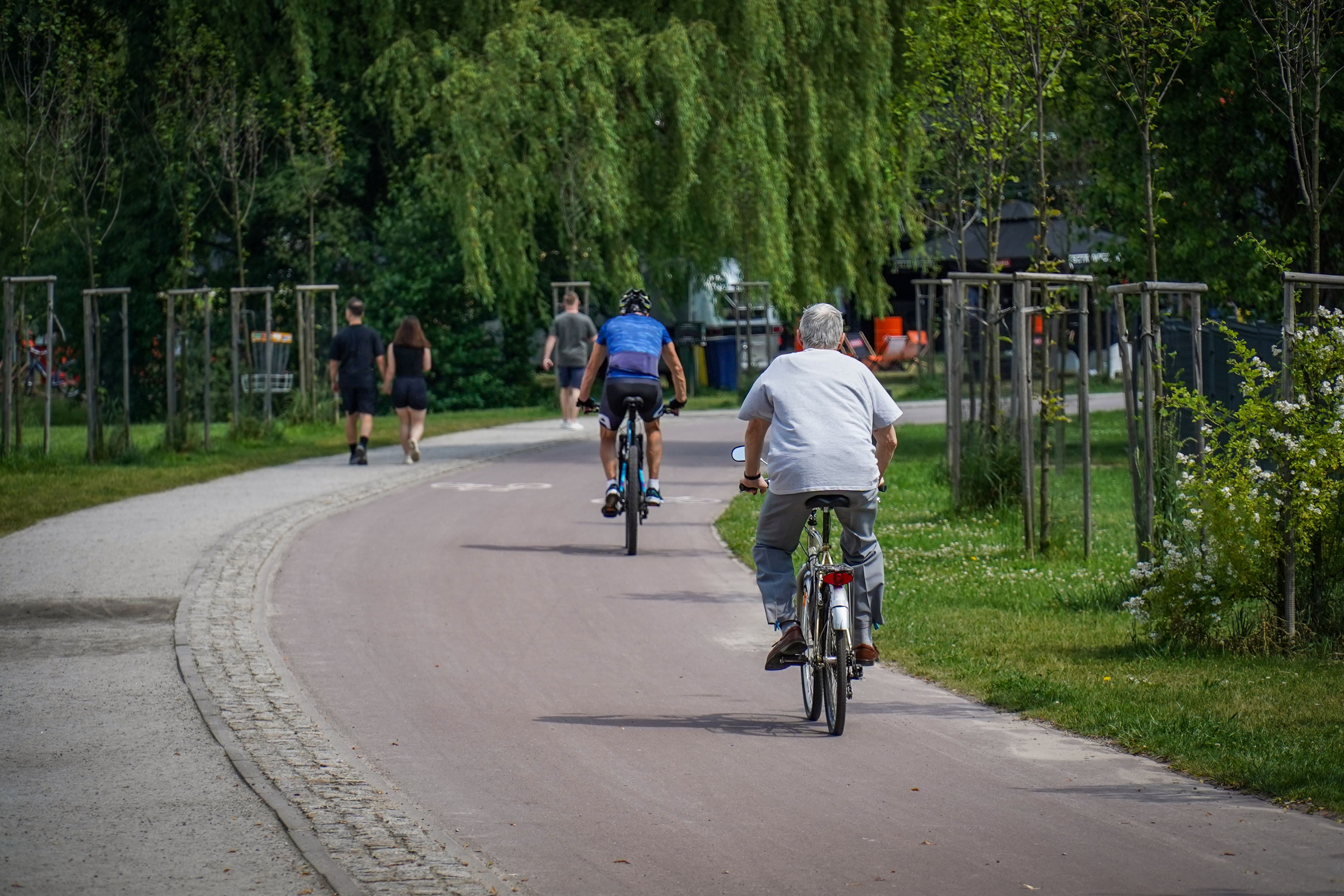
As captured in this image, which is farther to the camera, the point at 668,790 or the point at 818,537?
the point at 818,537

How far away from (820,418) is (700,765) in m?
1.55

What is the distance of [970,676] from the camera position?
8.77 meters

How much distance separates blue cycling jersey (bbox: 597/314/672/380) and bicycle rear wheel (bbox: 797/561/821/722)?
6104 millimetres

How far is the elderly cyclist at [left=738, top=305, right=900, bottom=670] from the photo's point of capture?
763cm

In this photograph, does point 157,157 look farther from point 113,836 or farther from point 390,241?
point 113,836

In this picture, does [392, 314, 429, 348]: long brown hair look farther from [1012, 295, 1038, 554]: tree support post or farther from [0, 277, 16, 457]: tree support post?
[1012, 295, 1038, 554]: tree support post

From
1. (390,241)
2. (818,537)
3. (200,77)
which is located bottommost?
(818,537)

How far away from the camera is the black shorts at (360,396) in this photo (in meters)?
21.5

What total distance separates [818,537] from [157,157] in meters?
27.6

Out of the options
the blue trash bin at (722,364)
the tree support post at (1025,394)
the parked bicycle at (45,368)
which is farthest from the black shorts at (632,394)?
the blue trash bin at (722,364)

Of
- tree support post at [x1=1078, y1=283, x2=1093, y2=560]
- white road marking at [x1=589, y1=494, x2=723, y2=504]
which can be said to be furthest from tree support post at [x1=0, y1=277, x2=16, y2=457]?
tree support post at [x1=1078, y1=283, x2=1093, y2=560]

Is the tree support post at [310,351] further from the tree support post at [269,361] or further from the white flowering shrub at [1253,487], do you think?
the white flowering shrub at [1253,487]

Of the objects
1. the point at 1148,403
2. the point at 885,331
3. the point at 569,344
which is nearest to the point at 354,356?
the point at 569,344

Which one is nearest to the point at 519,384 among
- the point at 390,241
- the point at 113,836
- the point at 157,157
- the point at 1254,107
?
the point at 390,241
